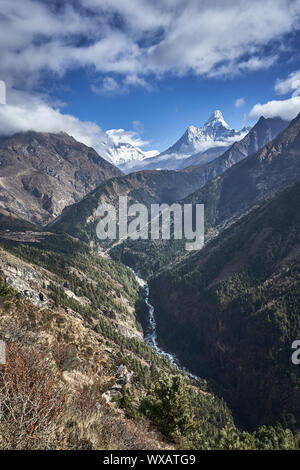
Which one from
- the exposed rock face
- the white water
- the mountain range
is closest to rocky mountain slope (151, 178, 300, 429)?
the mountain range

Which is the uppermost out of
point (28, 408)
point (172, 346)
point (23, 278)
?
point (23, 278)

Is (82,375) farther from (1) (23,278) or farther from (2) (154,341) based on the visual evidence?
(2) (154,341)

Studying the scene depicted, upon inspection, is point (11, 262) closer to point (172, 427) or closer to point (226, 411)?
point (172, 427)

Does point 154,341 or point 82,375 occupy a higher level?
point 82,375

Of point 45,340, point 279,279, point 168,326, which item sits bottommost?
point 168,326

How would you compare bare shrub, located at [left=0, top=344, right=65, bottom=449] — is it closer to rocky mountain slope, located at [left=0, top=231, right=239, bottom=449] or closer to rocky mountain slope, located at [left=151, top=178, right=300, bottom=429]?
rocky mountain slope, located at [left=0, top=231, right=239, bottom=449]

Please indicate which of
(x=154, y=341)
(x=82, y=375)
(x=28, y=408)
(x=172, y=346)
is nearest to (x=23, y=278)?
(x=82, y=375)

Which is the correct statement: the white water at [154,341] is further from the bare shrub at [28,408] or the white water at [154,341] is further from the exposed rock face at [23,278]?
the bare shrub at [28,408]

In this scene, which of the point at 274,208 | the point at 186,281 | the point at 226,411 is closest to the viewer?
the point at 226,411

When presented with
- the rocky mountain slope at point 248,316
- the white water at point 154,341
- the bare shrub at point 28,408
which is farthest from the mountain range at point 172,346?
the white water at point 154,341

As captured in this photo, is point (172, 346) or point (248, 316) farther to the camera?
point (172, 346)
